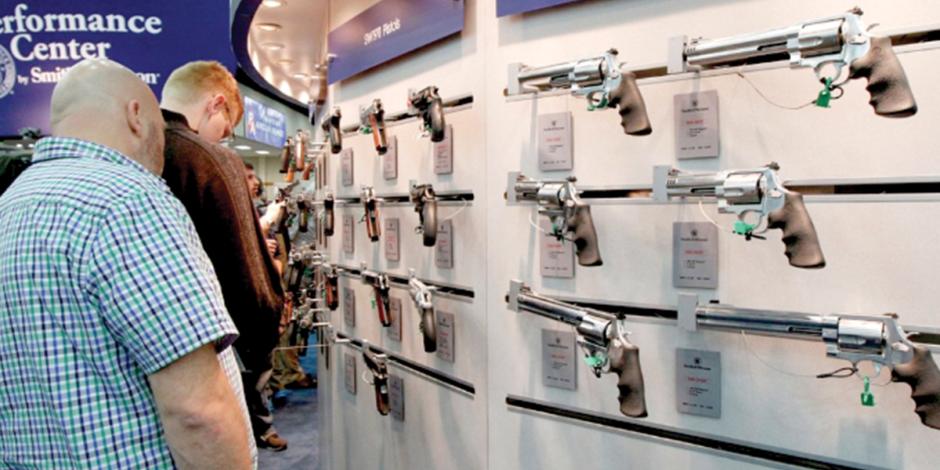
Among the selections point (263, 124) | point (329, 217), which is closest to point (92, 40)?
point (329, 217)

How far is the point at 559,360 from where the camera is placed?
6.65ft

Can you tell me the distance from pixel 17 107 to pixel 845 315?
3635 mm

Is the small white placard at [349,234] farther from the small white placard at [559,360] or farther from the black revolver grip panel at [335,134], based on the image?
the small white placard at [559,360]

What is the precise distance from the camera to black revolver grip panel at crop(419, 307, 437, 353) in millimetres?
2334

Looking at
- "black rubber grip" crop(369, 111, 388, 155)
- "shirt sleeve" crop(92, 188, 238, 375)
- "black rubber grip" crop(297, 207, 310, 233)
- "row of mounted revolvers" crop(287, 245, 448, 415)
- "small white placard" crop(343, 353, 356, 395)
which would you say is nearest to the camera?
"shirt sleeve" crop(92, 188, 238, 375)

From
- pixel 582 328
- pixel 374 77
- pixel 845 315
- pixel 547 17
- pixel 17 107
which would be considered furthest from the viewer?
pixel 17 107

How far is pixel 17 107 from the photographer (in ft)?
10.6

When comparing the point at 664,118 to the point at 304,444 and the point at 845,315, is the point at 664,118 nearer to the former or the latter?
the point at 845,315

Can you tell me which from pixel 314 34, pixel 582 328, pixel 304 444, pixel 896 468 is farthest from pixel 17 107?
pixel 896 468

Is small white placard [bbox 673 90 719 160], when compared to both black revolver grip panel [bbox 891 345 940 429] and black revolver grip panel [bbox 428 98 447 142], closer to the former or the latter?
black revolver grip panel [bbox 891 345 940 429]

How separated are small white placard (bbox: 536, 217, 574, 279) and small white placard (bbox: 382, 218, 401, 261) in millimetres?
869

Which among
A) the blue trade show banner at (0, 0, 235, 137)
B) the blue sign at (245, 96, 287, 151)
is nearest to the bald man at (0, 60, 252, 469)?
the blue trade show banner at (0, 0, 235, 137)

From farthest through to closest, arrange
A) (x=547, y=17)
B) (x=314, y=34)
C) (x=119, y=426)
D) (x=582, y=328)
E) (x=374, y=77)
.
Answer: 1. (x=314, y=34)
2. (x=374, y=77)
3. (x=547, y=17)
4. (x=582, y=328)
5. (x=119, y=426)

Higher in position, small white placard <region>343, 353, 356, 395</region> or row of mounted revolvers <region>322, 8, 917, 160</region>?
row of mounted revolvers <region>322, 8, 917, 160</region>
